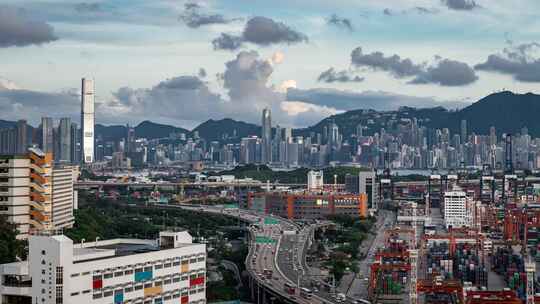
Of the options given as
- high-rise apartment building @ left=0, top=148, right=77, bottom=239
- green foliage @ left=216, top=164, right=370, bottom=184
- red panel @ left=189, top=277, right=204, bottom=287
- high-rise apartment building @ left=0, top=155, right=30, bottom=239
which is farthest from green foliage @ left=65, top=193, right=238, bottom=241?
green foliage @ left=216, top=164, right=370, bottom=184

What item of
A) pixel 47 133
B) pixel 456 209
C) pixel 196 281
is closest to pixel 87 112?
pixel 47 133

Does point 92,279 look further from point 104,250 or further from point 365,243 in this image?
point 365,243

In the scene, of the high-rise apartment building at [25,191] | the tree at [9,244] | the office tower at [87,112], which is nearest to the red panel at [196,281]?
the tree at [9,244]

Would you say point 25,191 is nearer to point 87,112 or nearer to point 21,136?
point 21,136

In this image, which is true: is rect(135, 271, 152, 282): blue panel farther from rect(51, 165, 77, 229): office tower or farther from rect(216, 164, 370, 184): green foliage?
rect(216, 164, 370, 184): green foliage

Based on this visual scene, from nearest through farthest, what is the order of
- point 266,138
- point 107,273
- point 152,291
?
point 107,273 → point 152,291 → point 266,138

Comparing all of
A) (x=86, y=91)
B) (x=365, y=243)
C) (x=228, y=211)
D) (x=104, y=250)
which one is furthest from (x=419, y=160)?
(x=104, y=250)
